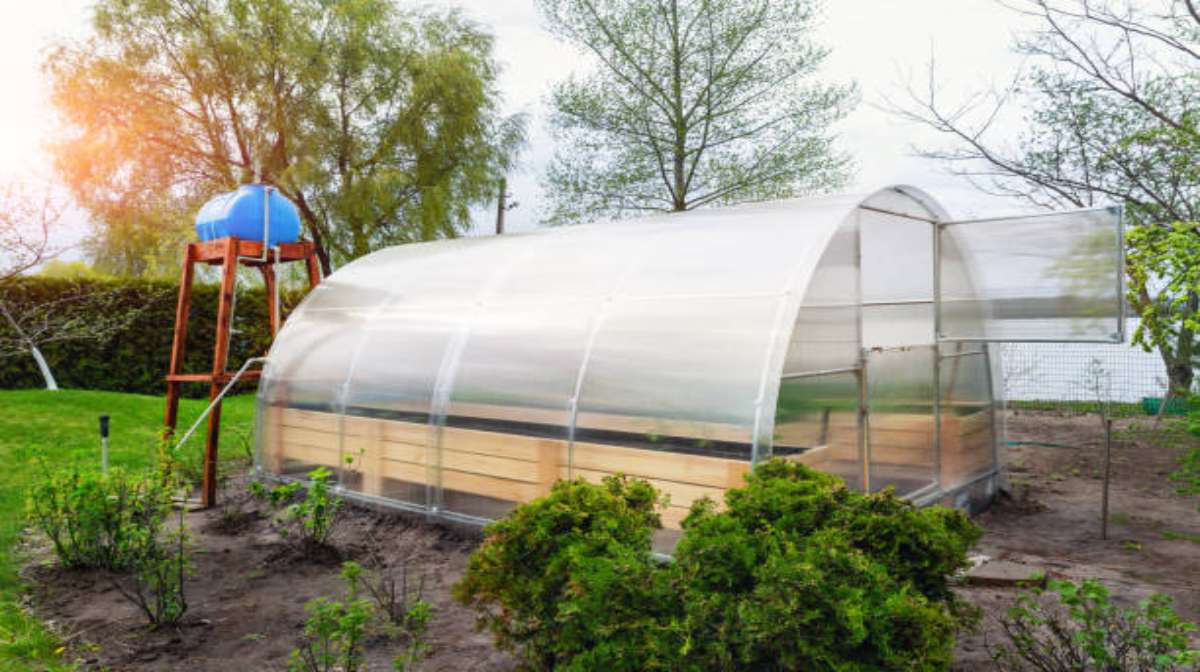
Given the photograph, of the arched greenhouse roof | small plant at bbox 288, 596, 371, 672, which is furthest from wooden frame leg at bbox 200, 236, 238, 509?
small plant at bbox 288, 596, 371, 672

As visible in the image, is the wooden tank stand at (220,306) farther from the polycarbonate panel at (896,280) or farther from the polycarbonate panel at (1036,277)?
the polycarbonate panel at (1036,277)

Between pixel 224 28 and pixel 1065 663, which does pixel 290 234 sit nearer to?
pixel 1065 663

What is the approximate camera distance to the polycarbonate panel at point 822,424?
6219mm

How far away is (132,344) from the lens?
685 inches

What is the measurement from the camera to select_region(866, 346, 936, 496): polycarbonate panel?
731 centimetres

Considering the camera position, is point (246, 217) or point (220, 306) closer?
point (220, 306)

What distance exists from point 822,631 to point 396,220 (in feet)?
67.0

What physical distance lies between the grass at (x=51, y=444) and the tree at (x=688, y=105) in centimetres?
1079

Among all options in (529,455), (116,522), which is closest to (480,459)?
(529,455)

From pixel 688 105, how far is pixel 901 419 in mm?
15608

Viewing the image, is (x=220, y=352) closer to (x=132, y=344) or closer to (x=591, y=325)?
(x=591, y=325)

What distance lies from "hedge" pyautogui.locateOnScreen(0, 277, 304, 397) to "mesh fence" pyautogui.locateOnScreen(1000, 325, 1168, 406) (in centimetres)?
1599

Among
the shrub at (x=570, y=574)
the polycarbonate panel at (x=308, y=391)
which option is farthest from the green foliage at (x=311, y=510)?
the shrub at (x=570, y=574)

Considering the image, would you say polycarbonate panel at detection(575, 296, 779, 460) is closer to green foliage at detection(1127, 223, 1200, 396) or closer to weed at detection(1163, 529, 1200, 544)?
green foliage at detection(1127, 223, 1200, 396)
